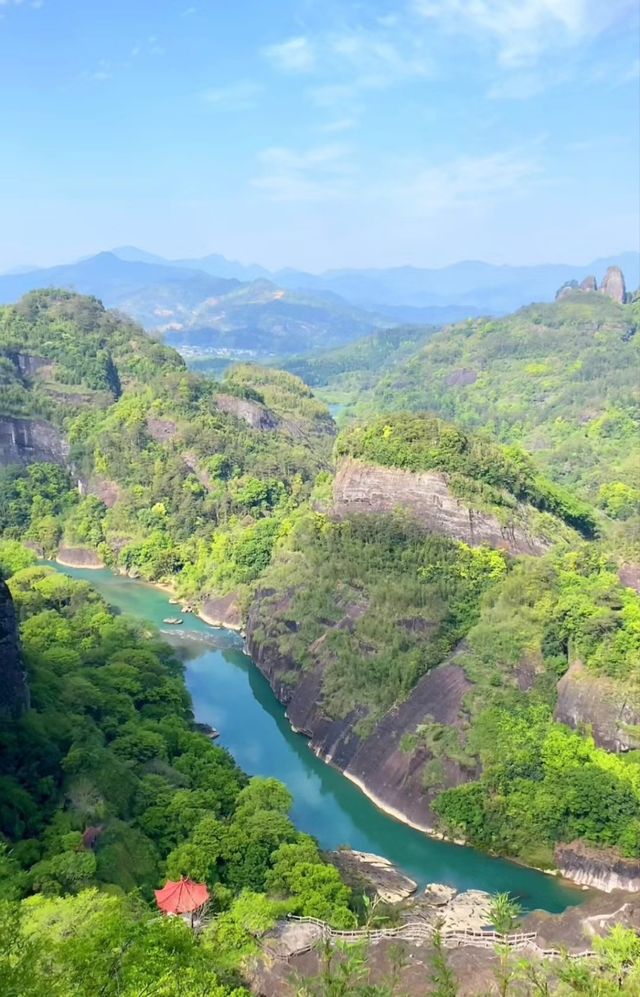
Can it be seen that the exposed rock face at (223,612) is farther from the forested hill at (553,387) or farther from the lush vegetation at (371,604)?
the forested hill at (553,387)

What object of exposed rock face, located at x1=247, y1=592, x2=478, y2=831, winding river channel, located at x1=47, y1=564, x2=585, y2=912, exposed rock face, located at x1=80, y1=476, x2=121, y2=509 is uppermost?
exposed rock face, located at x1=80, y1=476, x2=121, y2=509

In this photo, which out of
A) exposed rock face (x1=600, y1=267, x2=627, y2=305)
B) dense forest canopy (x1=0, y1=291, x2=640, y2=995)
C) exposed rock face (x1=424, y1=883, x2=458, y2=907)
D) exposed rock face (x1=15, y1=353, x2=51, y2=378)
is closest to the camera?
dense forest canopy (x1=0, y1=291, x2=640, y2=995)

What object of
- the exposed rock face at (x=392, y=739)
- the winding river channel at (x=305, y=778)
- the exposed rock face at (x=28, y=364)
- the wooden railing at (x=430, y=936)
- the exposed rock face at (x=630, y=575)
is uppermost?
the exposed rock face at (x=28, y=364)

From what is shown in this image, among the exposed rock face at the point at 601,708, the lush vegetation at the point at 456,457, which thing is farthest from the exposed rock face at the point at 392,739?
the lush vegetation at the point at 456,457

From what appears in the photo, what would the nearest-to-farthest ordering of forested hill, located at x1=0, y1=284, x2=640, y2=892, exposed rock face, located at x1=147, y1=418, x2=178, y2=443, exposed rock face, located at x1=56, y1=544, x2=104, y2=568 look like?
forested hill, located at x1=0, y1=284, x2=640, y2=892
exposed rock face, located at x1=56, y1=544, x2=104, y2=568
exposed rock face, located at x1=147, y1=418, x2=178, y2=443

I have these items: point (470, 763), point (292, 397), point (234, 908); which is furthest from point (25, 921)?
point (292, 397)

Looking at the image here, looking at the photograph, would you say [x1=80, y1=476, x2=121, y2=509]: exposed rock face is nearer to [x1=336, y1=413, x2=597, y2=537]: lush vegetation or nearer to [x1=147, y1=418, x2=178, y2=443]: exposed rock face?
[x1=147, y1=418, x2=178, y2=443]: exposed rock face

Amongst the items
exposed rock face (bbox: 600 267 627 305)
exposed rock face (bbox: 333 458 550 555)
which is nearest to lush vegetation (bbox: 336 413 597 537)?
exposed rock face (bbox: 333 458 550 555)
